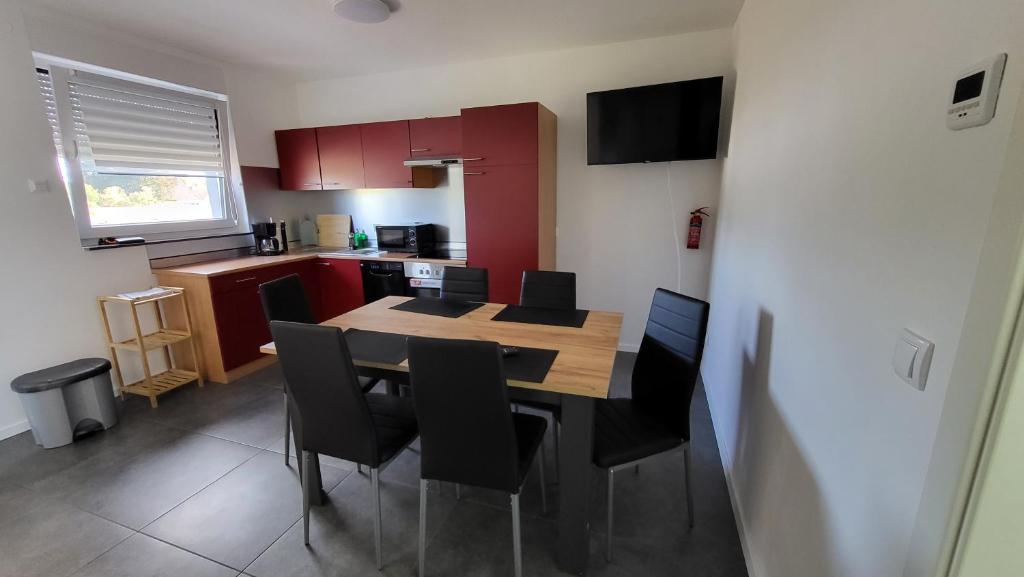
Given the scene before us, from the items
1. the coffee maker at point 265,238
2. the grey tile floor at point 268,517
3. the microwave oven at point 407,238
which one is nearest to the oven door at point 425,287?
the microwave oven at point 407,238

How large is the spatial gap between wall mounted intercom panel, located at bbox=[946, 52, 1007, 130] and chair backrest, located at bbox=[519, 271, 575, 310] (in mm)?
1769

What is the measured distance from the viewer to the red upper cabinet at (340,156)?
3.88 m

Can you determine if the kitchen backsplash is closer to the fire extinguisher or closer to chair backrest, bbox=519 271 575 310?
chair backrest, bbox=519 271 575 310

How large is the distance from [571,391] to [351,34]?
3079 millimetres

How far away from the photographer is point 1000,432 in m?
0.55

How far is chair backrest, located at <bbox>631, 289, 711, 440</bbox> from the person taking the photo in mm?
1613

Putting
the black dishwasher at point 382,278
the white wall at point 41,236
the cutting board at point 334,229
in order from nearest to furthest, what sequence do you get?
the white wall at point 41,236
the black dishwasher at point 382,278
the cutting board at point 334,229

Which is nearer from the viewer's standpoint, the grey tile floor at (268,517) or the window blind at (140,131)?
the grey tile floor at (268,517)

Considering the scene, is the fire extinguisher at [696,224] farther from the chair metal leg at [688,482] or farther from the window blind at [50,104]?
the window blind at [50,104]

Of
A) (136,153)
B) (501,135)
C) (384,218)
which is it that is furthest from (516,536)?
(136,153)

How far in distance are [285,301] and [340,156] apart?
87.6 inches

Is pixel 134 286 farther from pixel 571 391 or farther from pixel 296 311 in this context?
pixel 571 391

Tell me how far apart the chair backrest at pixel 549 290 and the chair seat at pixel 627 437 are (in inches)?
29.2

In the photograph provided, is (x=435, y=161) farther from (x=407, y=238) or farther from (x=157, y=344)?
(x=157, y=344)
